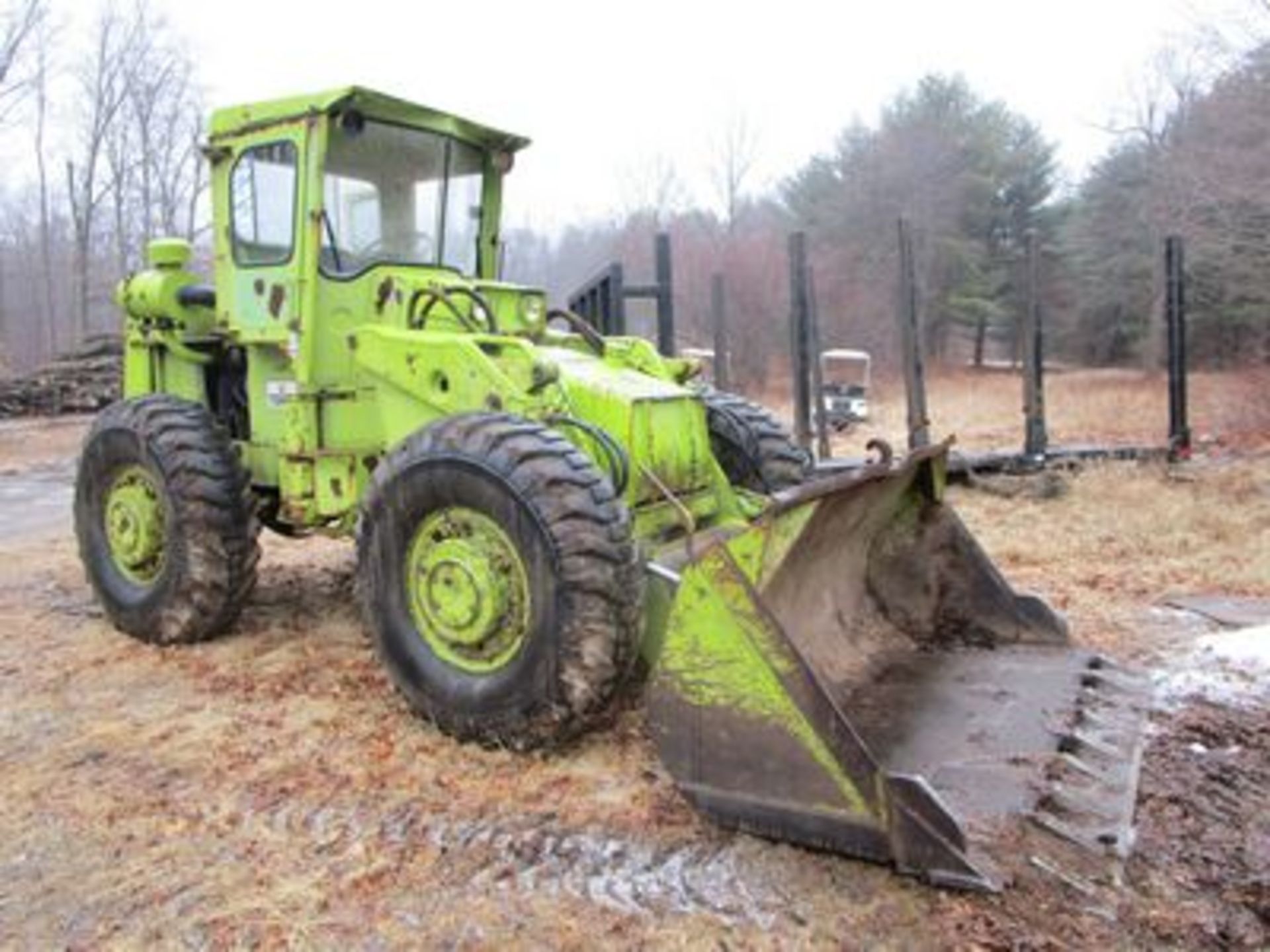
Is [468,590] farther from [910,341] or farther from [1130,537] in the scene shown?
[910,341]

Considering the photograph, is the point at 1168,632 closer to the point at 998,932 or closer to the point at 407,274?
the point at 998,932

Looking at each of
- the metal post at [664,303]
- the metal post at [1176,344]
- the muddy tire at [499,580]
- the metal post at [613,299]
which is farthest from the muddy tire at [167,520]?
the metal post at [1176,344]

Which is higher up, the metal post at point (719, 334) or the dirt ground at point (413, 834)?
the metal post at point (719, 334)

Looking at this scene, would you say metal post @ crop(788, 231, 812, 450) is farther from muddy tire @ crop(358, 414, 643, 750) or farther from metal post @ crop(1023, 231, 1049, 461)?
muddy tire @ crop(358, 414, 643, 750)

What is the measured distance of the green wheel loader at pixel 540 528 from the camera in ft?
10.6

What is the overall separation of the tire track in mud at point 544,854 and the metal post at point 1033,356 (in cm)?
776

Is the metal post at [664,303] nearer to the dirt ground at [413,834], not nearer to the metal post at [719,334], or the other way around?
the metal post at [719,334]

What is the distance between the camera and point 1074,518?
873 cm

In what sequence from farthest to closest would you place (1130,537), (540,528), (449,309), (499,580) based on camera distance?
(1130,537)
(449,309)
(499,580)
(540,528)

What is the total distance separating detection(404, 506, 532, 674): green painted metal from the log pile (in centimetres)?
2011

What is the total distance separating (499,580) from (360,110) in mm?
2449

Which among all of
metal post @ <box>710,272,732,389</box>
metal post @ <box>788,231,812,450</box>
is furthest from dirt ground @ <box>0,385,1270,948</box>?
metal post @ <box>710,272,732,389</box>

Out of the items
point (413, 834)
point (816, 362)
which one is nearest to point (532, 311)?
point (413, 834)

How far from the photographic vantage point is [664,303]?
378 inches
